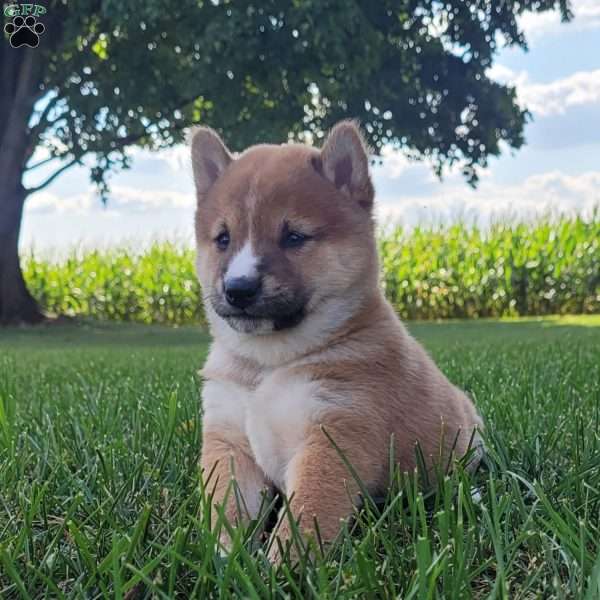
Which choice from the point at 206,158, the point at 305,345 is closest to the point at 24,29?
the point at 206,158

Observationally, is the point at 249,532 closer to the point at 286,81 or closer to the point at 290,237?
the point at 290,237

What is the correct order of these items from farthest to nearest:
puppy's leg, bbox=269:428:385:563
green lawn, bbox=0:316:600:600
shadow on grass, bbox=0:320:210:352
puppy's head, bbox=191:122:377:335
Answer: shadow on grass, bbox=0:320:210:352 → puppy's head, bbox=191:122:377:335 → puppy's leg, bbox=269:428:385:563 → green lawn, bbox=0:316:600:600

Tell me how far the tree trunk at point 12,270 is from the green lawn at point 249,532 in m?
12.5

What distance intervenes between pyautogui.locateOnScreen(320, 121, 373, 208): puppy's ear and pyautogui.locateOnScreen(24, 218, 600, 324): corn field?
16.3m

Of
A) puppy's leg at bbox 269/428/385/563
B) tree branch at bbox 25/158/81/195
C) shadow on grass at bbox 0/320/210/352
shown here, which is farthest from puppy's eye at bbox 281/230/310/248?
tree branch at bbox 25/158/81/195

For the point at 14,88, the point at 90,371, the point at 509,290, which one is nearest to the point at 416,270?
the point at 509,290

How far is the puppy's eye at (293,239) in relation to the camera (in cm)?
238

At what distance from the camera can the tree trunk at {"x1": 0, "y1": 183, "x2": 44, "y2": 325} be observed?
16078mm

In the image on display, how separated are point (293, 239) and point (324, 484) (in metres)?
0.73

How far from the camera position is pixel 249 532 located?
2.00m

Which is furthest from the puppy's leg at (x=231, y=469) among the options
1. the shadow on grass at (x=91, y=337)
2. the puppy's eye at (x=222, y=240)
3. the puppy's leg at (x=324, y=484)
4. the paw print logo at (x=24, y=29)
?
the shadow on grass at (x=91, y=337)

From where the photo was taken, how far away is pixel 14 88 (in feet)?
53.9

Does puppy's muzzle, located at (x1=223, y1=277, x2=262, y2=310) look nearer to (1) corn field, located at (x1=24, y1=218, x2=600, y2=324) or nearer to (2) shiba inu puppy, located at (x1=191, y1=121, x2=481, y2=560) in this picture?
(2) shiba inu puppy, located at (x1=191, y1=121, x2=481, y2=560)

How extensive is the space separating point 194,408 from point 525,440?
1.53 meters
